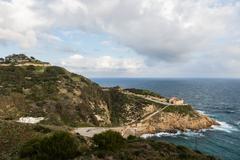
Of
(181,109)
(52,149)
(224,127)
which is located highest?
(52,149)

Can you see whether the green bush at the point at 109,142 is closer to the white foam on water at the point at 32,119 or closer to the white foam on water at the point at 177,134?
the white foam on water at the point at 32,119

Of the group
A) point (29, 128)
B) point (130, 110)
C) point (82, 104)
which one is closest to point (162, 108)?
point (130, 110)

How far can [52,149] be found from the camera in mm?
34812

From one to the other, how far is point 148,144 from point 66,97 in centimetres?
6624

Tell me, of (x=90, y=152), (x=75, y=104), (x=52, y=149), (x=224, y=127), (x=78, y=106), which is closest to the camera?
(x=52, y=149)

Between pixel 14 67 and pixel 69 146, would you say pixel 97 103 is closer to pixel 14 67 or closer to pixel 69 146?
pixel 14 67

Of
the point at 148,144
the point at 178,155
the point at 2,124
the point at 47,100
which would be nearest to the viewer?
the point at 178,155

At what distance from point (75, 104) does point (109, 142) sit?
6571 centimetres

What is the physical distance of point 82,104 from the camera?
4210 inches

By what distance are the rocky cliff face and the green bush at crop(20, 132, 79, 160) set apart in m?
49.0

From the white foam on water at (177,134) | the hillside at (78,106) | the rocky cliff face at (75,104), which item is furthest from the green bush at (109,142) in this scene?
the white foam on water at (177,134)

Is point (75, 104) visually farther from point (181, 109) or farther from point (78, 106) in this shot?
point (181, 109)

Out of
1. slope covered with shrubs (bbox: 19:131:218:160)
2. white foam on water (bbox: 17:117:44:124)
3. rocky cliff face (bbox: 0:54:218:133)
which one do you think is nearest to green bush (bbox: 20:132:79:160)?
slope covered with shrubs (bbox: 19:131:218:160)

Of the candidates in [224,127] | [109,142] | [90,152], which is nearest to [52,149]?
[90,152]
